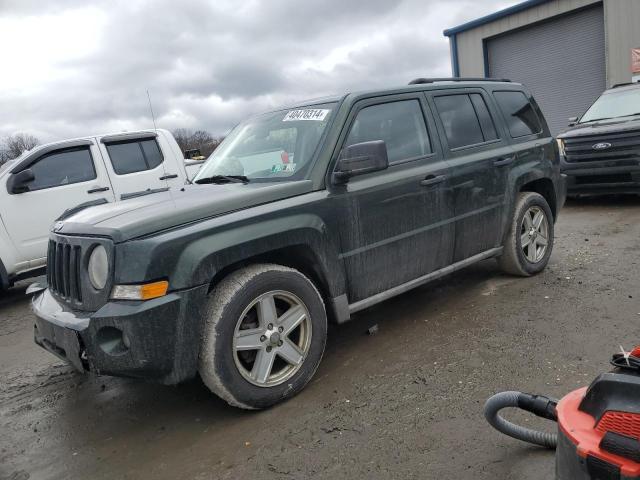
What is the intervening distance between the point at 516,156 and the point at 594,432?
142 inches

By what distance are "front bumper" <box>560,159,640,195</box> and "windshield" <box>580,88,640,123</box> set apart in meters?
1.31

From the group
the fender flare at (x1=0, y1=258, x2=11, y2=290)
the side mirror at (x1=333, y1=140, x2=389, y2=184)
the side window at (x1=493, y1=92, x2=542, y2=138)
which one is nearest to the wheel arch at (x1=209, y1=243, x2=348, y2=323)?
the side mirror at (x1=333, y1=140, x2=389, y2=184)

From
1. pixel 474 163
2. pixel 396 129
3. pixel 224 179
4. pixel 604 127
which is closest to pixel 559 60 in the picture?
pixel 604 127

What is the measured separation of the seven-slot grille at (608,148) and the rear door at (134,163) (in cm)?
650

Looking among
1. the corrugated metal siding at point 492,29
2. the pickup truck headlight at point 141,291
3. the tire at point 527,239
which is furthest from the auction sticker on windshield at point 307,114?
the corrugated metal siding at point 492,29

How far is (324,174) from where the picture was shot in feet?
11.0

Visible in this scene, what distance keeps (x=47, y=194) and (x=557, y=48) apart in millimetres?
16567

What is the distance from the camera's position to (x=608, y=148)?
26.9 ft

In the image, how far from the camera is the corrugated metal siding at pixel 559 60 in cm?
1633

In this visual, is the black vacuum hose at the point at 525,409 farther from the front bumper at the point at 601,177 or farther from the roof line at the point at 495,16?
the roof line at the point at 495,16

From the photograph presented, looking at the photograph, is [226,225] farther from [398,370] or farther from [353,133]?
[398,370]

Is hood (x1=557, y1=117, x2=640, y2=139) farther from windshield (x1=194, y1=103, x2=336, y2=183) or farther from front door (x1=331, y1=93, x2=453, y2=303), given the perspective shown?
windshield (x1=194, y1=103, x2=336, y2=183)

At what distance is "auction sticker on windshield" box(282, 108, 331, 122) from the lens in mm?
3621

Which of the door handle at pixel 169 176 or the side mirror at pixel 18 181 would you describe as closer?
the side mirror at pixel 18 181
